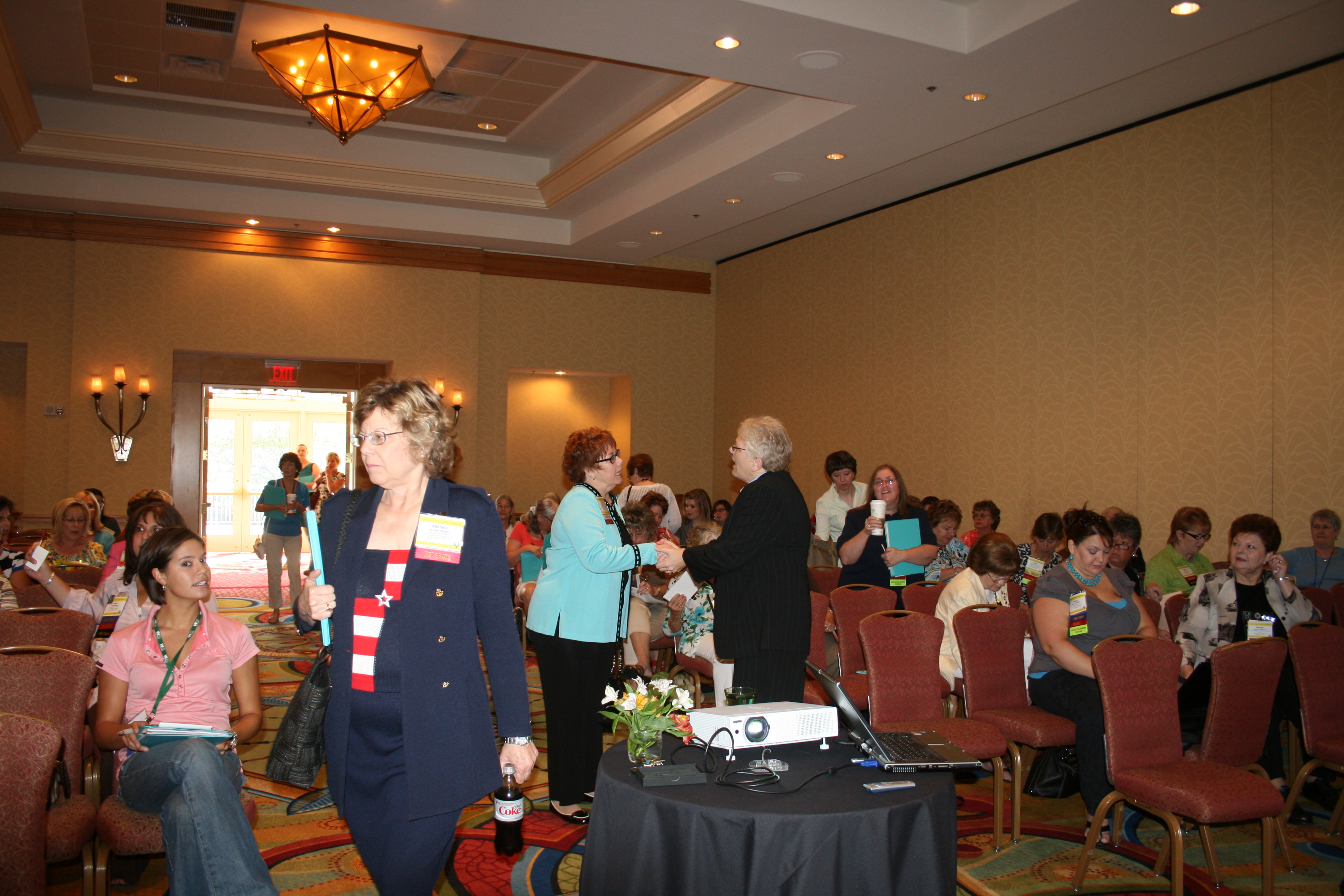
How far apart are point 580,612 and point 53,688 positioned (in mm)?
1815

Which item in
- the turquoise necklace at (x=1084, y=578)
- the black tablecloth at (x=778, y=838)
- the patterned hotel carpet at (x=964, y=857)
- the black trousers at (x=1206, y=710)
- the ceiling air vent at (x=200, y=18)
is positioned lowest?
the patterned hotel carpet at (x=964, y=857)

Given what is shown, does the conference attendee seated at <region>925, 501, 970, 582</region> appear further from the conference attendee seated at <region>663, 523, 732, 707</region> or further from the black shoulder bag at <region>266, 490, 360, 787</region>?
the black shoulder bag at <region>266, 490, 360, 787</region>

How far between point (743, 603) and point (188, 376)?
29.4 ft

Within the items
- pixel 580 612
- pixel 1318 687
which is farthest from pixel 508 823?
pixel 1318 687

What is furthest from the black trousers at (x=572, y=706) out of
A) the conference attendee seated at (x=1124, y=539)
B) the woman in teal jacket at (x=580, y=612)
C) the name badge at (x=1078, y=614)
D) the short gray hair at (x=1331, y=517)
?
the short gray hair at (x=1331, y=517)

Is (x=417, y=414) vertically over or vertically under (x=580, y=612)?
over

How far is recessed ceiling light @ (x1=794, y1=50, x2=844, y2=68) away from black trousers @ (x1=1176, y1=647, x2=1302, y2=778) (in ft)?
12.8

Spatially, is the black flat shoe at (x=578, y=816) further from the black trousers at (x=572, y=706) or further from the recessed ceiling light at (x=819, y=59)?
the recessed ceiling light at (x=819, y=59)

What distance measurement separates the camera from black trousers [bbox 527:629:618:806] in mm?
3818

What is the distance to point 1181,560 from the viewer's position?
5742 millimetres

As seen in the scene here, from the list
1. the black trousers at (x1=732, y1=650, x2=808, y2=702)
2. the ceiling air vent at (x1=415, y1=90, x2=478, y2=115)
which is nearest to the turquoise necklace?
the black trousers at (x1=732, y1=650, x2=808, y2=702)

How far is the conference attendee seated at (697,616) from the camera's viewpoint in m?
4.91

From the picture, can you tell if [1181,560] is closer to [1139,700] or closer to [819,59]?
[1139,700]

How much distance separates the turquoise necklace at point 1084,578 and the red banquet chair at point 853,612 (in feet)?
Answer: 3.55
